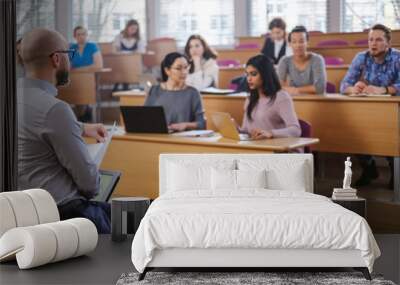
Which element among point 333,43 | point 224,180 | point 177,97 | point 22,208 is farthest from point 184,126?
point 22,208

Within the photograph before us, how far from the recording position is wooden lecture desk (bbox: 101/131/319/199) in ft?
20.6

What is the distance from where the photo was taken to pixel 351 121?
22.5ft

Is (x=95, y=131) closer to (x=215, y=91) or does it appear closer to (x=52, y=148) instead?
(x=52, y=148)

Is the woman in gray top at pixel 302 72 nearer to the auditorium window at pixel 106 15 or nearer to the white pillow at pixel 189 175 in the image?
the auditorium window at pixel 106 15

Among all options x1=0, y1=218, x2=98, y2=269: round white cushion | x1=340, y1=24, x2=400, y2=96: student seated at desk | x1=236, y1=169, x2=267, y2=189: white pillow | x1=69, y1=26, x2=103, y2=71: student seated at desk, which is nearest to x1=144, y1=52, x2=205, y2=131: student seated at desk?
x1=69, y1=26, x2=103, y2=71: student seated at desk

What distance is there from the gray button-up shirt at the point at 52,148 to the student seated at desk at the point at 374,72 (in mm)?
2184

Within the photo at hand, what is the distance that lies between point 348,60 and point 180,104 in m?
1.48

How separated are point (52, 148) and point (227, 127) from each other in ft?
4.33

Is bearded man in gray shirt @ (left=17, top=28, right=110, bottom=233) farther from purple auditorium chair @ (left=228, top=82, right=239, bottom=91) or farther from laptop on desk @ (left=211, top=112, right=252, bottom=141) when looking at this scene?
purple auditorium chair @ (left=228, top=82, right=239, bottom=91)

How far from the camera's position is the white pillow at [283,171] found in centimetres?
559

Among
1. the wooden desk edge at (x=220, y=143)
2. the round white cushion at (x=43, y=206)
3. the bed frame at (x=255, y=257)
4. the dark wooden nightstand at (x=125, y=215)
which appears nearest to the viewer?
the bed frame at (x=255, y=257)

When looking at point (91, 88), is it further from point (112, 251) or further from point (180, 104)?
point (112, 251)

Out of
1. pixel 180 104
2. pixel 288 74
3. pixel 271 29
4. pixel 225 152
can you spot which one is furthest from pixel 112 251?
pixel 271 29

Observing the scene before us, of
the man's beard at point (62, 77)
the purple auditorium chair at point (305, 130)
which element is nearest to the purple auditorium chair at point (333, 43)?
the purple auditorium chair at point (305, 130)
